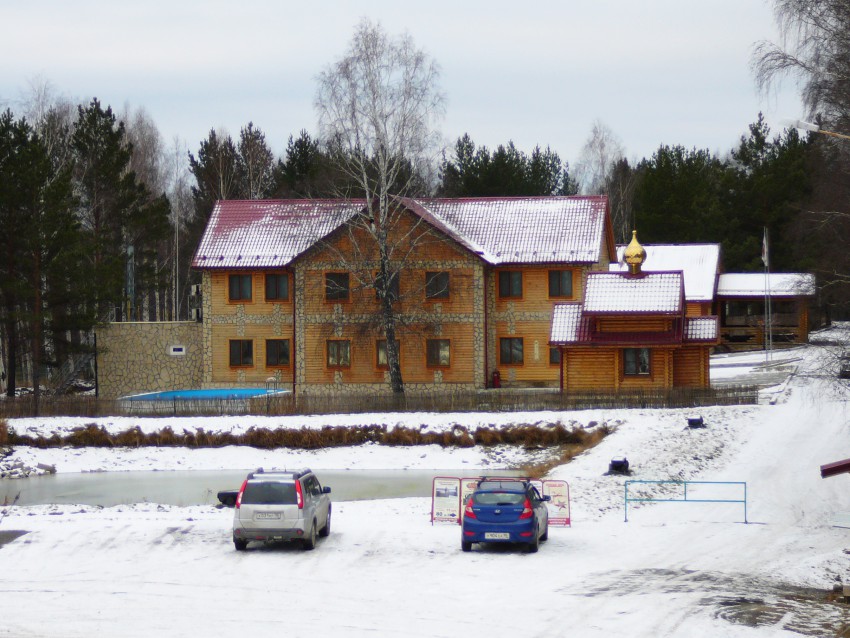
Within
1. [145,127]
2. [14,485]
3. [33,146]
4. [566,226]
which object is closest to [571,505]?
[14,485]

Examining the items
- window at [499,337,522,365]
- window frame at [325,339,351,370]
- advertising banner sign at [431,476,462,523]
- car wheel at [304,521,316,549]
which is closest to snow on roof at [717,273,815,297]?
window at [499,337,522,365]

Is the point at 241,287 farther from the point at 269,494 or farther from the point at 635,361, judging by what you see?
the point at 269,494

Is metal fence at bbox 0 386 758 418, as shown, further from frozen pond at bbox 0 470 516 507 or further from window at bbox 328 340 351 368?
window at bbox 328 340 351 368

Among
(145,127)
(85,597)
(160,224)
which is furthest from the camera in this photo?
(145,127)

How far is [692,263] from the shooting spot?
238 ft

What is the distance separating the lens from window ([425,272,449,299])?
5709 cm

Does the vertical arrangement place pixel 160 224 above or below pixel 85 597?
above

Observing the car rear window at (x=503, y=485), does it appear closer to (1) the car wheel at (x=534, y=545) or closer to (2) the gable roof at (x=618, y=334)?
(1) the car wheel at (x=534, y=545)

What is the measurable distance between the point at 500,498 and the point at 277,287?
3502cm

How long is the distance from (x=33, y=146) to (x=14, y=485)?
66.2 feet

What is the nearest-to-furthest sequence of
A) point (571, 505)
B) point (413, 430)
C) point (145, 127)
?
point (571, 505) < point (413, 430) < point (145, 127)

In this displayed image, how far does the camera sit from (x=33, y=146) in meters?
55.4

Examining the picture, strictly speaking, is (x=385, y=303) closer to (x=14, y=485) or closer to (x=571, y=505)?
(x=14, y=485)

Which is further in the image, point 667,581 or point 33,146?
point 33,146
